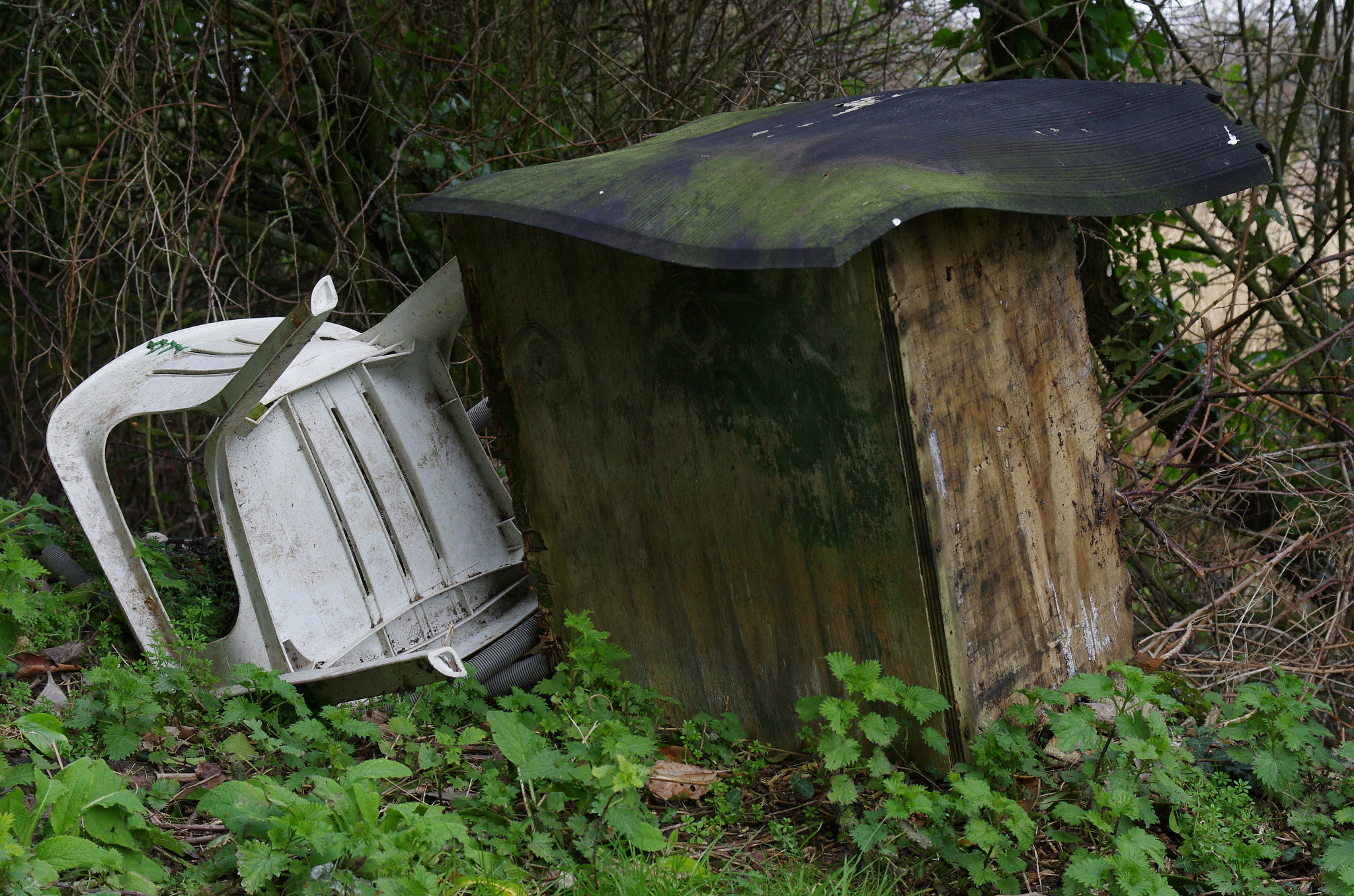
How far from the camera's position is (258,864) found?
1.78 m

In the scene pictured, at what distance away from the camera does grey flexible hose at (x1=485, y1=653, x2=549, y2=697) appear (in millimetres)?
2957

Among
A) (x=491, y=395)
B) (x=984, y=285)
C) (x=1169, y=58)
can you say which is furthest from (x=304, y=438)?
(x=1169, y=58)

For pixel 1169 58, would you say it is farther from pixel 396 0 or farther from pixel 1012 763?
pixel 1012 763

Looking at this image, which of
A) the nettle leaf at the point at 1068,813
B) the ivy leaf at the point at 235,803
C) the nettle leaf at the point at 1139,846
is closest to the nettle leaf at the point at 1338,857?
the nettle leaf at the point at 1139,846

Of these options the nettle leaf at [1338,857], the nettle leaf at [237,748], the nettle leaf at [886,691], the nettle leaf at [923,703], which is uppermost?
the nettle leaf at [237,748]

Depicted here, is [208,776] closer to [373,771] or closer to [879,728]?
[373,771]

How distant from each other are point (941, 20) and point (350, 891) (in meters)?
4.72

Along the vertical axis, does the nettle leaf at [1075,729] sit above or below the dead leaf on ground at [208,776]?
below

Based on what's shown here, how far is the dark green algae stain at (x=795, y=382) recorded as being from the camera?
2.12 metres

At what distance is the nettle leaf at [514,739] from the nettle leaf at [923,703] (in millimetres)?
827

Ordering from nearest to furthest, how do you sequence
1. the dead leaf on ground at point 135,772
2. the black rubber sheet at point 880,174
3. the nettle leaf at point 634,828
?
the black rubber sheet at point 880,174 → the nettle leaf at point 634,828 → the dead leaf on ground at point 135,772

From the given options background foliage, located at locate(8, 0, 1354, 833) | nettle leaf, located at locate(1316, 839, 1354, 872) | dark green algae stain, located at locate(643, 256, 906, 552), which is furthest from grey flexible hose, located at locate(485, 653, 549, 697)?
nettle leaf, located at locate(1316, 839, 1354, 872)

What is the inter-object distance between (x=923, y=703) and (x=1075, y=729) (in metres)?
0.32

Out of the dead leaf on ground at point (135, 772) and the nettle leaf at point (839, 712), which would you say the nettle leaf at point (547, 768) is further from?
the dead leaf on ground at point (135, 772)
